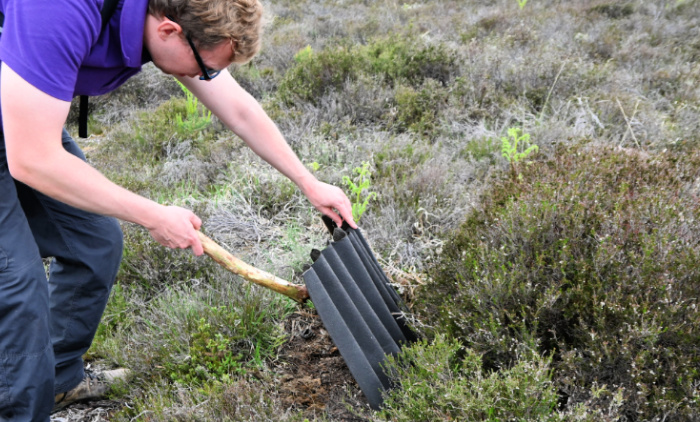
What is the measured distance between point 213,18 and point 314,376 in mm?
A: 1819

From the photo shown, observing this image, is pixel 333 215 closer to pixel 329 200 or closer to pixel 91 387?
pixel 329 200

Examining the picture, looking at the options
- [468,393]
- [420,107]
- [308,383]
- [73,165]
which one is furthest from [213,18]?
[420,107]

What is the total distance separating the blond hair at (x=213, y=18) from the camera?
1.76 meters

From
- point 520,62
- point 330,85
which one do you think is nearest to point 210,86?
point 330,85

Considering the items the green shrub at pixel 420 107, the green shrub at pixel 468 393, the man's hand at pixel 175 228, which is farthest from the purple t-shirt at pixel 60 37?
the green shrub at pixel 420 107

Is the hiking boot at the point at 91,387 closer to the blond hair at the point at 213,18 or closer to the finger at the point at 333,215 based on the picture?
the finger at the point at 333,215

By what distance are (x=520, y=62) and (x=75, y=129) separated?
6.41 meters

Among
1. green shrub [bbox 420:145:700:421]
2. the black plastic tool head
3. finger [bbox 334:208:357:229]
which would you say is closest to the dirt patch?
the black plastic tool head

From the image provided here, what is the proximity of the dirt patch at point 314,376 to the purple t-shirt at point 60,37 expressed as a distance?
1.70 m

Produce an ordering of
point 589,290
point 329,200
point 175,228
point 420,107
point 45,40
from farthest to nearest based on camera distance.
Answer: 1. point 420,107
2. point 329,200
3. point 589,290
4. point 175,228
5. point 45,40

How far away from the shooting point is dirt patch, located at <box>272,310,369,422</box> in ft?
7.83

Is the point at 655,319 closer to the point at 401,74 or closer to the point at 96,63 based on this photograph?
the point at 96,63

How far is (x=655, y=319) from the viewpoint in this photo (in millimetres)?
1917

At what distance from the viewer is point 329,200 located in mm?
2559
